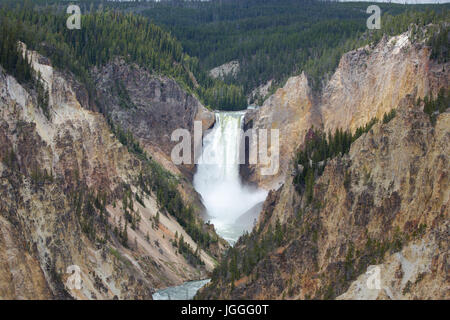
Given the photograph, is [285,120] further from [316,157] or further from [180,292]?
[180,292]

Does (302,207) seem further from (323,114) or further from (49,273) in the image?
(323,114)

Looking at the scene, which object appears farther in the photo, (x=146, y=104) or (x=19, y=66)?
(x=146, y=104)

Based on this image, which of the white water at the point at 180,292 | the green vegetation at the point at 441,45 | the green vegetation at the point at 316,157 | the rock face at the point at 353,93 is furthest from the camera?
the rock face at the point at 353,93

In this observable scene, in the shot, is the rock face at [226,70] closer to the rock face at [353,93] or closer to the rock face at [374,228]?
the rock face at [353,93]

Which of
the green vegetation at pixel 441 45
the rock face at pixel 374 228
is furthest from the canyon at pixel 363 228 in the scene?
the green vegetation at pixel 441 45

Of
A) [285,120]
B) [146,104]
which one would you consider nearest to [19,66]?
[146,104]
